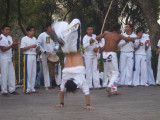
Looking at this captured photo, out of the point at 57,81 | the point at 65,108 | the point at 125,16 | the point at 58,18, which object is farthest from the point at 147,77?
the point at 58,18

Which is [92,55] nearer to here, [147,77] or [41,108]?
[147,77]

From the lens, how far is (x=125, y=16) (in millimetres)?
36438

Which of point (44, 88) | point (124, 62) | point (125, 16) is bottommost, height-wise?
point (44, 88)

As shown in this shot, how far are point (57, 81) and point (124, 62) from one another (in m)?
2.61

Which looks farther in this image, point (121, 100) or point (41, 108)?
point (121, 100)

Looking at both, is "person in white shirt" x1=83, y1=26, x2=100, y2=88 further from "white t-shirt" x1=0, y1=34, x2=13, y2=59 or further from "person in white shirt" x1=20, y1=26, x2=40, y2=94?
"white t-shirt" x1=0, y1=34, x2=13, y2=59

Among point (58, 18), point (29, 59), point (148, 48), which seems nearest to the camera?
point (29, 59)

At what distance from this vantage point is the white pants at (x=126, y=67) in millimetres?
12528

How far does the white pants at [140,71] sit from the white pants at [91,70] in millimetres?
1542

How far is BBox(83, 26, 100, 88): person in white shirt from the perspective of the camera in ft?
38.8

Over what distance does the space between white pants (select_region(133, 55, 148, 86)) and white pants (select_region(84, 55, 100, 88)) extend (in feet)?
5.06

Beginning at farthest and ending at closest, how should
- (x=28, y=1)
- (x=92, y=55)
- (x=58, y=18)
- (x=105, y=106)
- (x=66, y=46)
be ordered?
(x=58, y=18), (x=28, y=1), (x=92, y=55), (x=105, y=106), (x=66, y=46)

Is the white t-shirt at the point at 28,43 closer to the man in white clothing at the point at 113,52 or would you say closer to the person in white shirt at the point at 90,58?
the person in white shirt at the point at 90,58

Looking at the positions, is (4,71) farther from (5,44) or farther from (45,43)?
(45,43)
